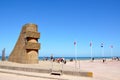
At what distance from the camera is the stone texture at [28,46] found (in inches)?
1003

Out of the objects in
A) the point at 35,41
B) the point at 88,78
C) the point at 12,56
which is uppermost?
the point at 35,41

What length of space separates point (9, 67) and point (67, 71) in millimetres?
8066

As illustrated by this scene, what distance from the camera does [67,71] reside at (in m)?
18.2

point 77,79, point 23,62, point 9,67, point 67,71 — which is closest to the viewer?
point 77,79

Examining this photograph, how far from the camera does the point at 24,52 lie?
2542cm

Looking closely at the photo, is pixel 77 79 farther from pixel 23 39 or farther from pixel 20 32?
pixel 20 32

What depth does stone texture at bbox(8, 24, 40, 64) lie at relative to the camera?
25.5 meters

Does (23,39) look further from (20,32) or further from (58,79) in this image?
(58,79)

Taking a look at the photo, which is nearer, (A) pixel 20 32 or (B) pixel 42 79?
(B) pixel 42 79

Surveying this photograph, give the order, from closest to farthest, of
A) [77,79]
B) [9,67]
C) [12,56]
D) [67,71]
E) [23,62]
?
1. [77,79]
2. [67,71]
3. [9,67]
4. [23,62]
5. [12,56]

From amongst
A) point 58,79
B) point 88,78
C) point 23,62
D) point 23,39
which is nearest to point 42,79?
point 58,79

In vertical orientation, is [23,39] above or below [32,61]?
above

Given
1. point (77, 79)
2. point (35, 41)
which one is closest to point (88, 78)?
point (77, 79)

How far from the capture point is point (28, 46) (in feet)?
83.7
